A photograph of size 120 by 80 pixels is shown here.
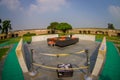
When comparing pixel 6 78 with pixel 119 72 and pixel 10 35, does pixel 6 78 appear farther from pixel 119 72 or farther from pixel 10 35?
pixel 10 35

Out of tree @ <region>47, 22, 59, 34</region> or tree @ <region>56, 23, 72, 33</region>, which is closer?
tree @ <region>56, 23, 72, 33</region>

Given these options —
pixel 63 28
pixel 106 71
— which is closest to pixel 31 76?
pixel 106 71

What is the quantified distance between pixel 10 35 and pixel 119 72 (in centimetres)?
5736

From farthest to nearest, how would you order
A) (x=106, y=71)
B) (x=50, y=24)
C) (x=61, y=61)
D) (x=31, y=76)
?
(x=50, y=24) < (x=61, y=61) < (x=106, y=71) < (x=31, y=76)

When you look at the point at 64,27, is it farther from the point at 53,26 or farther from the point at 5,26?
the point at 5,26

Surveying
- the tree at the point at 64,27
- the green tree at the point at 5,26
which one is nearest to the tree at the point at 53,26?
the tree at the point at 64,27

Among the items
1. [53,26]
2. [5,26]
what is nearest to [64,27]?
[53,26]

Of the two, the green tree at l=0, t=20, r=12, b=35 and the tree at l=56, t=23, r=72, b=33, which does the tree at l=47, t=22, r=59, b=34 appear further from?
the green tree at l=0, t=20, r=12, b=35

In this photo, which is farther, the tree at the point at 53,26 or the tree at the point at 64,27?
the tree at the point at 53,26

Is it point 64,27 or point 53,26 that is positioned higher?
point 53,26

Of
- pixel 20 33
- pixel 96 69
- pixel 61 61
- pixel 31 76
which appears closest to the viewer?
pixel 96 69

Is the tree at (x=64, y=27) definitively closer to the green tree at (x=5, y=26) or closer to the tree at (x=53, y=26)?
the tree at (x=53, y=26)

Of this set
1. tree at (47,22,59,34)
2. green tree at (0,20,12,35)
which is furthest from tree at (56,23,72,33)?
green tree at (0,20,12,35)

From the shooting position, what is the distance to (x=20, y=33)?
6362cm
